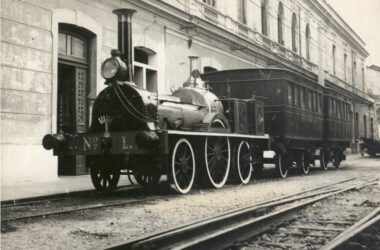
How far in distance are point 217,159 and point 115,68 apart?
300 centimetres

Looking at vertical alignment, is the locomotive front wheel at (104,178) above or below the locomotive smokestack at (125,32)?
below

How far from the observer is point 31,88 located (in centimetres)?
1029

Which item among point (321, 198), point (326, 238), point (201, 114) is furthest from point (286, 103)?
point (326, 238)

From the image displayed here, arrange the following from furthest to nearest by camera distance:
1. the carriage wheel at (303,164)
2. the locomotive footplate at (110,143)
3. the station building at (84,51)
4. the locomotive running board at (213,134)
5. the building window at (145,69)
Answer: the carriage wheel at (303,164), the building window at (145,69), the station building at (84,51), the locomotive running board at (213,134), the locomotive footplate at (110,143)

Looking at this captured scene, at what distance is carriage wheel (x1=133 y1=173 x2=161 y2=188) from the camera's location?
8820 mm

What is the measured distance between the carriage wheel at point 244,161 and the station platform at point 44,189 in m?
2.57

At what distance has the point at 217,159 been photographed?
991 centimetres

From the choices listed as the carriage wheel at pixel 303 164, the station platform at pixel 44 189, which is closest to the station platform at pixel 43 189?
the station platform at pixel 44 189

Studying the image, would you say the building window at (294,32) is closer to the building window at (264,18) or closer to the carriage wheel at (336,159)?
the building window at (264,18)

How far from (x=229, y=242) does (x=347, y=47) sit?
3656 centimetres

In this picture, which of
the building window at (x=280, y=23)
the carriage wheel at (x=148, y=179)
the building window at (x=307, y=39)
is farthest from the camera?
the building window at (x=307, y=39)

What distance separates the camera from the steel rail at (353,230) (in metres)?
4.31

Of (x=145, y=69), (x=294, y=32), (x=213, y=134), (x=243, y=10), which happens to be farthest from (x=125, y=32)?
(x=294, y=32)

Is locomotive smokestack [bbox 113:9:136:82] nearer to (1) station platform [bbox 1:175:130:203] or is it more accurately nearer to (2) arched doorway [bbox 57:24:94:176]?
(1) station platform [bbox 1:175:130:203]
